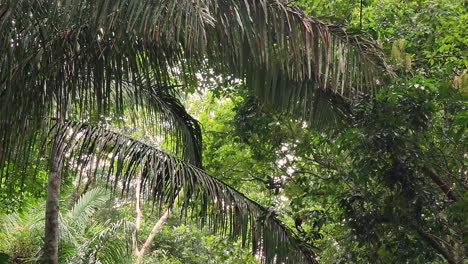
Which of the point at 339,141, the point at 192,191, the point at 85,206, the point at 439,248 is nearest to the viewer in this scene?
the point at 192,191

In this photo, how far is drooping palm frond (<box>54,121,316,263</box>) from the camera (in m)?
4.06

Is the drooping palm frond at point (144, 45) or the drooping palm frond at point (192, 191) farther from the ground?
the drooping palm frond at point (144, 45)

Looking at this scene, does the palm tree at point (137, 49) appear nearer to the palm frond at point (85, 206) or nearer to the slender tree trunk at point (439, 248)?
the slender tree trunk at point (439, 248)

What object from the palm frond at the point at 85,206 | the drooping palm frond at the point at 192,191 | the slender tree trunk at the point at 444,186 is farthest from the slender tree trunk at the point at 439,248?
the palm frond at the point at 85,206

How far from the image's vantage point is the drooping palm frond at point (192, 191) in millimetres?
4062

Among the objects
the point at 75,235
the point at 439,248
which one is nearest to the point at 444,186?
the point at 439,248

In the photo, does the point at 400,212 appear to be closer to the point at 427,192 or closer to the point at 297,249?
the point at 427,192

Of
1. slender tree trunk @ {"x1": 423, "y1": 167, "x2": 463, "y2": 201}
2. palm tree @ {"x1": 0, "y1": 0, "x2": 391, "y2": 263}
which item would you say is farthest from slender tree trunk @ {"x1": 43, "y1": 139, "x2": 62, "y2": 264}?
slender tree trunk @ {"x1": 423, "y1": 167, "x2": 463, "y2": 201}

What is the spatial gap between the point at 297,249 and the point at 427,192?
109 cm

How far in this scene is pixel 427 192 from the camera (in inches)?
171

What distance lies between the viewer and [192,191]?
13.7 ft

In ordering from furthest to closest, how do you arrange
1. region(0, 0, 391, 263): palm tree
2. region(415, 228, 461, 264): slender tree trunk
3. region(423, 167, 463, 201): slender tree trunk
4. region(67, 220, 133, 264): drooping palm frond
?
region(67, 220, 133, 264): drooping palm frond, region(423, 167, 463, 201): slender tree trunk, region(415, 228, 461, 264): slender tree trunk, region(0, 0, 391, 263): palm tree

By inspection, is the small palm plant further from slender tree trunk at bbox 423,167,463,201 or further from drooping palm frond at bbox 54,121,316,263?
slender tree trunk at bbox 423,167,463,201

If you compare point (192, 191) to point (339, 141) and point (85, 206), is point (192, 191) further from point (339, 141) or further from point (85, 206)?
point (85, 206)
